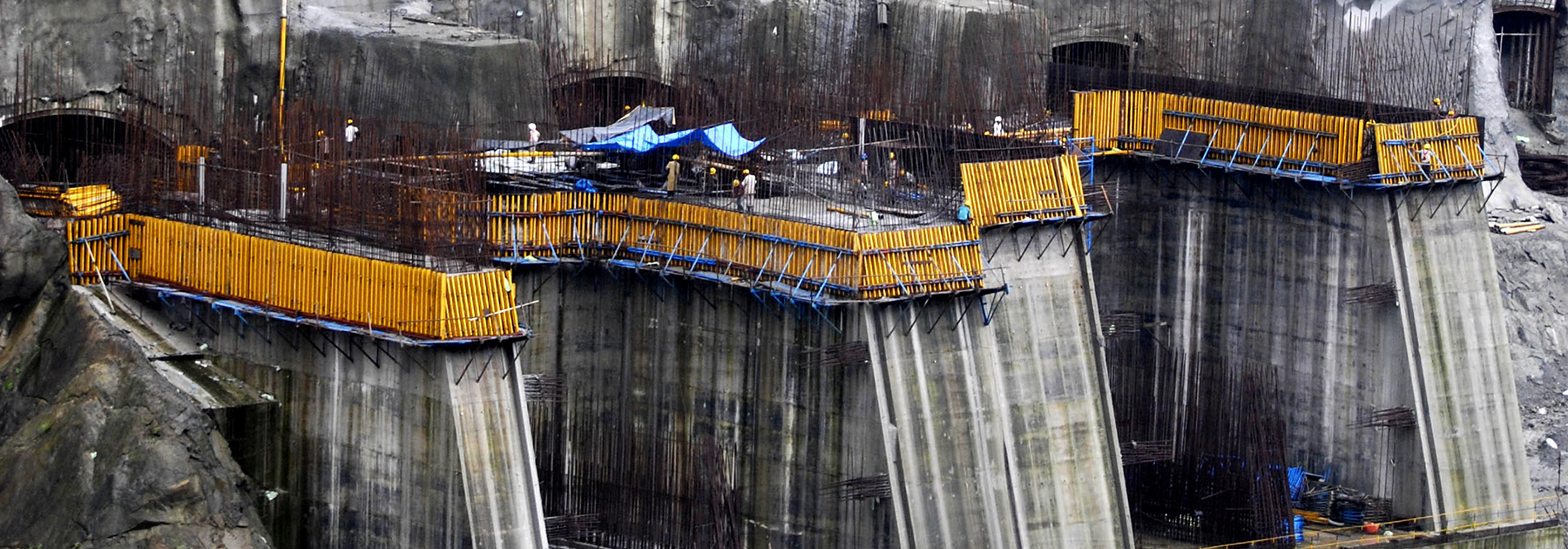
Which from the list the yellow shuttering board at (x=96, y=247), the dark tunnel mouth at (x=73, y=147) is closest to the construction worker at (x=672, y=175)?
the dark tunnel mouth at (x=73, y=147)

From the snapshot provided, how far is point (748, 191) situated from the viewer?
179 feet

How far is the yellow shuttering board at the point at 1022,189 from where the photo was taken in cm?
5278

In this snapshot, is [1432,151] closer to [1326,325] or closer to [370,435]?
[1326,325]

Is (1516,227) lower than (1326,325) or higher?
higher

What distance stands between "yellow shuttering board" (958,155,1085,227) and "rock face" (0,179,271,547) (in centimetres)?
1434

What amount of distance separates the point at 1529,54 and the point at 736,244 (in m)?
34.7

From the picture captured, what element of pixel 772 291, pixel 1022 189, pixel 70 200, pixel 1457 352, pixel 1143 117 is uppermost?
pixel 1143 117

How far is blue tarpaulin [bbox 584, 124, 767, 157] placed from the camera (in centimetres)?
5600

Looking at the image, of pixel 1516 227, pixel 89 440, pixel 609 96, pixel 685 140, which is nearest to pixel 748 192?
pixel 685 140

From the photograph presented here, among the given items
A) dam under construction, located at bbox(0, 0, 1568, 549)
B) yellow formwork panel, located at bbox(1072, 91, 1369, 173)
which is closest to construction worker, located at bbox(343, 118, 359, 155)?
dam under construction, located at bbox(0, 0, 1568, 549)

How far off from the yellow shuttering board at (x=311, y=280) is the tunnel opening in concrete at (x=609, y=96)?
13210 millimetres

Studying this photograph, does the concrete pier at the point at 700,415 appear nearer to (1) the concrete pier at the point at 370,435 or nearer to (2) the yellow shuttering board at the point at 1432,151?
(1) the concrete pier at the point at 370,435

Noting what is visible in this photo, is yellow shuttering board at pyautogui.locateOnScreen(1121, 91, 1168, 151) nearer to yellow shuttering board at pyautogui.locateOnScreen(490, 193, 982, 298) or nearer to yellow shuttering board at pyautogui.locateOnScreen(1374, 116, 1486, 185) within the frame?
yellow shuttering board at pyautogui.locateOnScreen(1374, 116, 1486, 185)

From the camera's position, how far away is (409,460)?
48062 millimetres
